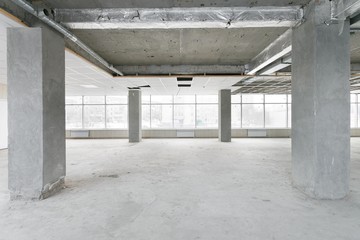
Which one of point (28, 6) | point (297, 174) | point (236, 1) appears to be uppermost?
point (236, 1)

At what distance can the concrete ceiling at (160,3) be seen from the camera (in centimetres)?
312

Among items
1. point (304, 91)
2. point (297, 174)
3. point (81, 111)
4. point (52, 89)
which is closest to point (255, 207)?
point (297, 174)

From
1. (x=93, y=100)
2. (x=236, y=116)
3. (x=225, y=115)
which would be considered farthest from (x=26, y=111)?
(x=236, y=116)

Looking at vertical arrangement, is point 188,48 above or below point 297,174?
above

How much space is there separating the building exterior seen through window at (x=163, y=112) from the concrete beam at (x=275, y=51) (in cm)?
783

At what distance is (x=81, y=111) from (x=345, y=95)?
14.7 meters

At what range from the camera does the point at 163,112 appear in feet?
46.7

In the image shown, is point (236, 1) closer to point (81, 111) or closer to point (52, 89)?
point (52, 89)

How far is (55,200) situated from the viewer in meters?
3.21

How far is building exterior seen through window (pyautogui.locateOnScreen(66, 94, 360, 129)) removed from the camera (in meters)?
14.1

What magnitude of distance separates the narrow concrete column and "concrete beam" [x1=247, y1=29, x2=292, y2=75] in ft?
16.2

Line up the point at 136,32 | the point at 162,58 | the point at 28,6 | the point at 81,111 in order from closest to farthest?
the point at 28,6, the point at 136,32, the point at 162,58, the point at 81,111

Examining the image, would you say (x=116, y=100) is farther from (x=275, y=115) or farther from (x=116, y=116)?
(x=275, y=115)

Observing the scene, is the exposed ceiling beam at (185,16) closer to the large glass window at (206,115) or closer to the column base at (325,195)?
the column base at (325,195)
